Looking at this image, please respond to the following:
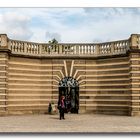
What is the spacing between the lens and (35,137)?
17.7m

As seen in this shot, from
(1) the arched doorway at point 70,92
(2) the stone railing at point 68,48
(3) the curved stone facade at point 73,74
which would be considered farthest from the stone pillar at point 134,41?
(1) the arched doorway at point 70,92

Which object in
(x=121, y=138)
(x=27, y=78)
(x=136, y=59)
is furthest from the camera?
(x=27, y=78)

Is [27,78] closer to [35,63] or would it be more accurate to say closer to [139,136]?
[35,63]

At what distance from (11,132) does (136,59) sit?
40.7ft

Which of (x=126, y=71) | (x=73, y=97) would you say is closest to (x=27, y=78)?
(x=73, y=97)

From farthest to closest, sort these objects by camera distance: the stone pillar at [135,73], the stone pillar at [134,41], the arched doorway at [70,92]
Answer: the arched doorway at [70,92]
the stone pillar at [134,41]
the stone pillar at [135,73]

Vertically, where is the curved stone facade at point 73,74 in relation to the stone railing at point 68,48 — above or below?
below

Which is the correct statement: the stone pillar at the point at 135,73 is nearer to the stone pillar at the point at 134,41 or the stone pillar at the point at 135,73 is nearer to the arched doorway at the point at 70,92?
the stone pillar at the point at 134,41

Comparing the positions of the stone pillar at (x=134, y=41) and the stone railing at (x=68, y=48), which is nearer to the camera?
the stone pillar at (x=134, y=41)

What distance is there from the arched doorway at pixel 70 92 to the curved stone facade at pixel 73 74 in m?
0.37

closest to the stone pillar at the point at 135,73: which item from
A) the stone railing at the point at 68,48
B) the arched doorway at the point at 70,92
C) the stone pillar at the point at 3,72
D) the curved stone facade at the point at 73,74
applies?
the curved stone facade at the point at 73,74

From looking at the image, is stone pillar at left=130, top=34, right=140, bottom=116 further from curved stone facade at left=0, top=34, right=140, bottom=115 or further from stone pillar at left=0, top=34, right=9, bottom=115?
stone pillar at left=0, top=34, right=9, bottom=115

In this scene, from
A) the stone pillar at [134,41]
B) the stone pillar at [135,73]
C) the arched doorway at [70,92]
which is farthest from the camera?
the arched doorway at [70,92]

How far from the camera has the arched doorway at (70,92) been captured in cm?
3206
